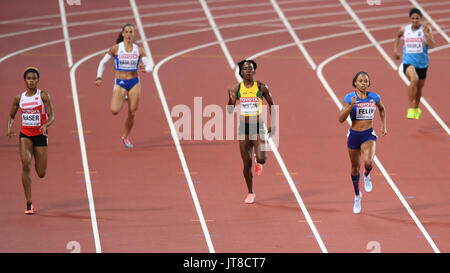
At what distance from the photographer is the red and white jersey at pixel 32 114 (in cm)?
1152

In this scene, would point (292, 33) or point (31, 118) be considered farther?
point (292, 33)

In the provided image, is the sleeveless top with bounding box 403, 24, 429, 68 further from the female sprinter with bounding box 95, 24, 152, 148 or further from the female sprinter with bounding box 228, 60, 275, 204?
the female sprinter with bounding box 228, 60, 275, 204

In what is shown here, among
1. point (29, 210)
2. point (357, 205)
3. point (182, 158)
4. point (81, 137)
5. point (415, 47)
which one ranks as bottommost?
point (357, 205)

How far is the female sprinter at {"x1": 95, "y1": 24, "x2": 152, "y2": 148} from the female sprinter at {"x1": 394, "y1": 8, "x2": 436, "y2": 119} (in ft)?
13.6

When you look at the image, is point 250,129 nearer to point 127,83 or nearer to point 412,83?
point 127,83

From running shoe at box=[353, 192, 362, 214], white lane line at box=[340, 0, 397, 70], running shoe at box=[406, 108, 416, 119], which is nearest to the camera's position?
running shoe at box=[353, 192, 362, 214]

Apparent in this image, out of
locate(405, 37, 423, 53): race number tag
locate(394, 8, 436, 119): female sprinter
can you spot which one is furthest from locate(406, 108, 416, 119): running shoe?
locate(405, 37, 423, 53): race number tag

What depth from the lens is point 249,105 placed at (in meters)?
12.0

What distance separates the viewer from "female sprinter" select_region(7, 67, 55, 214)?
1151cm

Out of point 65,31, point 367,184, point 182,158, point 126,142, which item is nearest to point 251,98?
point 367,184

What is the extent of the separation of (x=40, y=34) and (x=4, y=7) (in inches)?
93.7

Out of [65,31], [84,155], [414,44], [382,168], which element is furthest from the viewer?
[65,31]

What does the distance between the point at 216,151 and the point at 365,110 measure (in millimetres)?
3506

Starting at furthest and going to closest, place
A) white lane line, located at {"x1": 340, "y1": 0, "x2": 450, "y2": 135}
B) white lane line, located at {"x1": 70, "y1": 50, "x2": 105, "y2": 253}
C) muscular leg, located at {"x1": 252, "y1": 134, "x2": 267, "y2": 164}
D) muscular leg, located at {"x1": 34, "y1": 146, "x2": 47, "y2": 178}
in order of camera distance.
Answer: white lane line, located at {"x1": 340, "y1": 0, "x2": 450, "y2": 135}, muscular leg, located at {"x1": 252, "y1": 134, "x2": 267, "y2": 164}, muscular leg, located at {"x1": 34, "y1": 146, "x2": 47, "y2": 178}, white lane line, located at {"x1": 70, "y1": 50, "x2": 105, "y2": 253}
